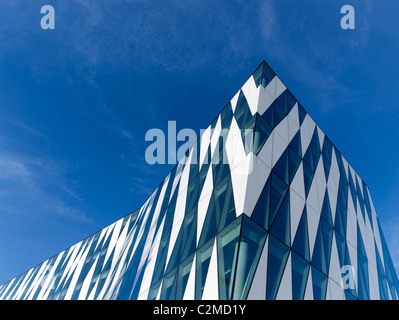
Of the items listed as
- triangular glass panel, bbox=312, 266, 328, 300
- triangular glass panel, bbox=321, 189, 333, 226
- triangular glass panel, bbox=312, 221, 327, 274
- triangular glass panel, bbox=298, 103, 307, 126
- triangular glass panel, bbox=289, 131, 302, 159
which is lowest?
triangular glass panel, bbox=312, 266, 328, 300

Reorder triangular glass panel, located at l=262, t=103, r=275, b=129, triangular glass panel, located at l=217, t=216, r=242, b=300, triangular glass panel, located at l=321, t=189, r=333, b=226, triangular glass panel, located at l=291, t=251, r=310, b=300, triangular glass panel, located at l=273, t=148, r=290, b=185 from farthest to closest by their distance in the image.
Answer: triangular glass panel, located at l=321, t=189, r=333, b=226, triangular glass panel, located at l=262, t=103, r=275, b=129, triangular glass panel, located at l=273, t=148, r=290, b=185, triangular glass panel, located at l=291, t=251, r=310, b=300, triangular glass panel, located at l=217, t=216, r=242, b=300

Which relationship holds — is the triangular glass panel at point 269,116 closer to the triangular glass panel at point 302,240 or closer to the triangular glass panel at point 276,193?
the triangular glass panel at point 276,193

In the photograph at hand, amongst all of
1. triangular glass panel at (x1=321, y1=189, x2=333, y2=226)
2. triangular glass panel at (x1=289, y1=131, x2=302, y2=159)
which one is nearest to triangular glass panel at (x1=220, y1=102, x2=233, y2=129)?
triangular glass panel at (x1=289, y1=131, x2=302, y2=159)

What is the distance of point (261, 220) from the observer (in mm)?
10703

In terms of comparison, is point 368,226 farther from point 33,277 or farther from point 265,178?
point 33,277

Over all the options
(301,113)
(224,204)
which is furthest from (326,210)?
(224,204)

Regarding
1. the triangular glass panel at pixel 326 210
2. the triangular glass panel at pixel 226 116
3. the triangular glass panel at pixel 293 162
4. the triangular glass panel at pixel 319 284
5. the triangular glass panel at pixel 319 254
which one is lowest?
the triangular glass panel at pixel 319 284

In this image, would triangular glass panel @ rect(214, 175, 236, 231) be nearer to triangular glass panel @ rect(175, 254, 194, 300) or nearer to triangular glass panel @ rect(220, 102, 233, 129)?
triangular glass panel @ rect(175, 254, 194, 300)

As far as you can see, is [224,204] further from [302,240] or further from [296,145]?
[296,145]

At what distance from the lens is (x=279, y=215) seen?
11.8m

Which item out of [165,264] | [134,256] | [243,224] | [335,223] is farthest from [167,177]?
[243,224]

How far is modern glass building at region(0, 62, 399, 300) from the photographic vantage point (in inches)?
400

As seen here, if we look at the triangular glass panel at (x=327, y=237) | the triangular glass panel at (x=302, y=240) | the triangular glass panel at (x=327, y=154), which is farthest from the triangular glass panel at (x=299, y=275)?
the triangular glass panel at (x=327, y=154)

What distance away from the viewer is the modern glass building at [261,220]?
33.4 ft
